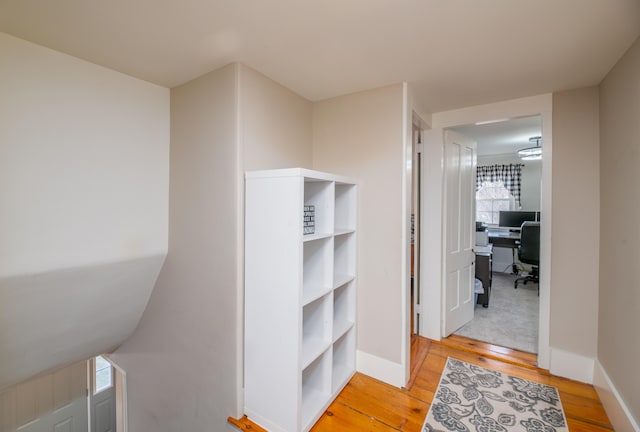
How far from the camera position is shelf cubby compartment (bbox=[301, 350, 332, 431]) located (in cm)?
173

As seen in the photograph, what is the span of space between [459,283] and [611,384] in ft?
4.18

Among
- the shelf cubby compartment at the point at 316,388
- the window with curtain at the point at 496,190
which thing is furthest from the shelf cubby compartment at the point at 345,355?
the window with curtain at the point at 496,190

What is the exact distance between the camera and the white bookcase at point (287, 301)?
1.58m

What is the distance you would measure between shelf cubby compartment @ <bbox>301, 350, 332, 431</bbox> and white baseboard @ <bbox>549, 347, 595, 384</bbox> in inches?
69.5

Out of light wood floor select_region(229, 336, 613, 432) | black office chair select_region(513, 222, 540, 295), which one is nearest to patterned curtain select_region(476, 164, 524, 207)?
black office chair select_region(513, 222, 540, 295)

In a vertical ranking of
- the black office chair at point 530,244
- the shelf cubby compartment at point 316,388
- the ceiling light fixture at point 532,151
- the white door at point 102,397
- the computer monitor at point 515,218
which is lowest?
the white door at point 102,397

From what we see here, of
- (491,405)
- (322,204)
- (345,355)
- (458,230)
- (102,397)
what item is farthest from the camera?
(102,397)

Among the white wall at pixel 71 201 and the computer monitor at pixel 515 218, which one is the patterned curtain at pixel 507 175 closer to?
the computer monitor at pixel 515 218

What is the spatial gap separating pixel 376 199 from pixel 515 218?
4368mm

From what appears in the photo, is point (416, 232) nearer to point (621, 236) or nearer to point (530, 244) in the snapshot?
point (621, 236)

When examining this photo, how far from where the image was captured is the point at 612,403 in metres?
1.67

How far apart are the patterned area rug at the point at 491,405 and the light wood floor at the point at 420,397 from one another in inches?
2.5

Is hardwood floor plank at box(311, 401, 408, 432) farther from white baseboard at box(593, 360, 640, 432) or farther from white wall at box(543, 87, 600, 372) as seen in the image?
white wall at box(543, 87, 600, 372)

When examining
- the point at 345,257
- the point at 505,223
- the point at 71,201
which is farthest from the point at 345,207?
the point at 505,223
